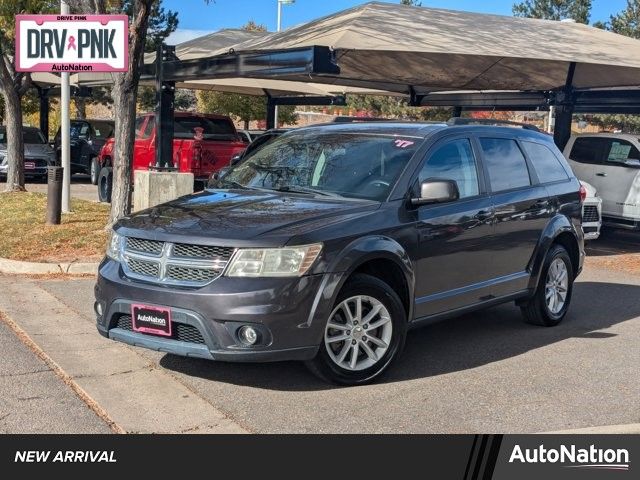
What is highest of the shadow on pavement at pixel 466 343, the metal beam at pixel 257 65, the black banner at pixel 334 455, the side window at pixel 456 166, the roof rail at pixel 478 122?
the metal beam at pixel 257 65

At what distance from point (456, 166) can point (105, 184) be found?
11.6m

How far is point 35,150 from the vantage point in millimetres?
22516

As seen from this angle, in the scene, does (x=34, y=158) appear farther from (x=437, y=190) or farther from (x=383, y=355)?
(x=383, y=355)

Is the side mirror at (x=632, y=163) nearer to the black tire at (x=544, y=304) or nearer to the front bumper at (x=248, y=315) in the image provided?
the black tire at (x=544, y=304)

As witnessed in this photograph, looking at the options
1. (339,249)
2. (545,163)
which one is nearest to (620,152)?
(545,163)

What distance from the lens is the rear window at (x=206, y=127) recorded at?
56.4 ft

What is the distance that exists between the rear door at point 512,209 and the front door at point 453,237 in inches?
6.3

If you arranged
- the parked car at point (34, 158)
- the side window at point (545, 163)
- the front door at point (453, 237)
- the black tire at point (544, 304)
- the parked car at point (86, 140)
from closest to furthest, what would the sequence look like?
1. the front door at point (453, 237)
2. the black tire at point (544, 304)
3. the side window at point (545, 163)
4. the parked car at point (34, 158)
5. the parked car at point (86, 140)

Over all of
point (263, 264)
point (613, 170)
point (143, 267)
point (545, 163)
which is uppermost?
point (545, 163)

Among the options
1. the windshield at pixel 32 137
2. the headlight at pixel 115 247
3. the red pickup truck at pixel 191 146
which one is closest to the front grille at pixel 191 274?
the headlight at pixel 115 247

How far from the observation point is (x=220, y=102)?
36875 millimetres

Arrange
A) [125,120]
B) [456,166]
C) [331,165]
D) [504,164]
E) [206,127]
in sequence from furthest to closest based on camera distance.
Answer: [206,127] → [125,120] → [504,164] → [456,166] → [331,165]

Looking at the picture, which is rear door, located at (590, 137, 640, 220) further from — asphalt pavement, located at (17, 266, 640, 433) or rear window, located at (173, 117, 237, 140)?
rear window, located at (173, 117, 237, 140)

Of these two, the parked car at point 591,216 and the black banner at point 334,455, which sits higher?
the parked car at point 591,216
